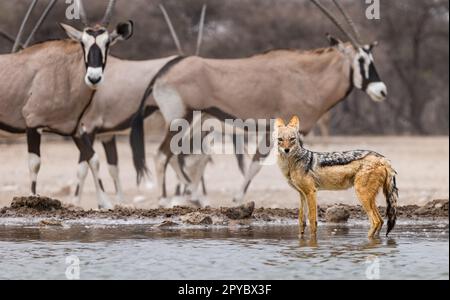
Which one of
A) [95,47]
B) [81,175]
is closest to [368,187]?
[95,47]

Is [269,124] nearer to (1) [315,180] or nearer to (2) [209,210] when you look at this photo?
(2) [209,210]

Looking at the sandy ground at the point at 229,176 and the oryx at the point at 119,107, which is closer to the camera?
the oryx at the point at 119,107

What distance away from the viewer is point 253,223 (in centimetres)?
823

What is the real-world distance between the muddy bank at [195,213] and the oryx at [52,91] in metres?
0.85

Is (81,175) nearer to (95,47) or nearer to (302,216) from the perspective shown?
(95,47)

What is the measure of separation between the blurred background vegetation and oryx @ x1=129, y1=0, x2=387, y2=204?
1033 centimetres

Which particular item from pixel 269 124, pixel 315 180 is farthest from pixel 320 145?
pixel 315 180

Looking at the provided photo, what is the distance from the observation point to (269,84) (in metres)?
11.4

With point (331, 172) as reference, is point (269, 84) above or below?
above

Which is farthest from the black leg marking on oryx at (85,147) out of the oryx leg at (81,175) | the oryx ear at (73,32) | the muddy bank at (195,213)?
the muddy bank at (195,213)

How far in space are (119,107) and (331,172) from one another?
14.9 ft

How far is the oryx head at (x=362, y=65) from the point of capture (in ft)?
36.9

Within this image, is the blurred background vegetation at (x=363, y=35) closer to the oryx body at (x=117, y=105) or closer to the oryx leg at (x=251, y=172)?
the oryx body at (x=117, y=105)

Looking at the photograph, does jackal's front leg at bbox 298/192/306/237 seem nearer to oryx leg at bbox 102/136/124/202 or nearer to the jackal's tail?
the jackal's tail
